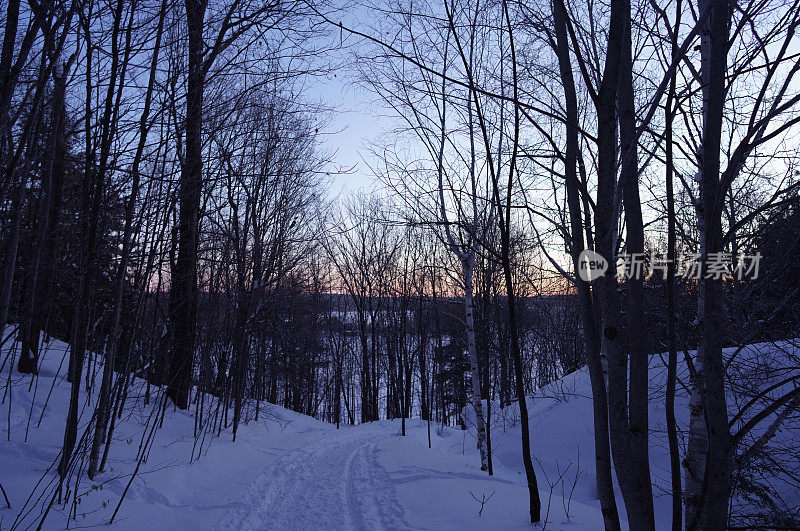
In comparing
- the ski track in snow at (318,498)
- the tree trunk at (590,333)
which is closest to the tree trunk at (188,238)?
the ski track in snow at (318,498)

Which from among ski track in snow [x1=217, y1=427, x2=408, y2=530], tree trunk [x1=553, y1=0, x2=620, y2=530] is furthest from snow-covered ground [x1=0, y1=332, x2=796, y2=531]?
tree trunk [x1=553, y1=0, x2=620, y2=530]

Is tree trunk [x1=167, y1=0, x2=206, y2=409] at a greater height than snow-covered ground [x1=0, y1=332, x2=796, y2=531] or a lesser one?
greater

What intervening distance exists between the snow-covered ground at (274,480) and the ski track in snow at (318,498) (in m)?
0.02

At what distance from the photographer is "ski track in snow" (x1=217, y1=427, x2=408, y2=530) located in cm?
546

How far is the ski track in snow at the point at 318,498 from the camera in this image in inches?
215

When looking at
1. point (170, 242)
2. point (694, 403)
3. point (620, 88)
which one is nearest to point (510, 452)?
point (694, 403)

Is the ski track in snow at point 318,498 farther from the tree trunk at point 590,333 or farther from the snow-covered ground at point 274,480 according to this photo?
the tree trunk at point 590,333

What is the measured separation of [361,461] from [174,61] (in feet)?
29.0

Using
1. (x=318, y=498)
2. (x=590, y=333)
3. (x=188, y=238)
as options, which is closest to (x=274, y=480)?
(x=318, y=498)

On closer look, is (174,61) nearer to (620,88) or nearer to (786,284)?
(620,88)

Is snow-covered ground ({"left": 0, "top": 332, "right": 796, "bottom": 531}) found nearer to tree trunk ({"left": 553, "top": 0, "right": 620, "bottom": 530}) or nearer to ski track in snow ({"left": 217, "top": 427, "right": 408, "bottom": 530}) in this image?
ski track in snow ({"left": 217, "top": 427, "right": 408, "bottom": 530})

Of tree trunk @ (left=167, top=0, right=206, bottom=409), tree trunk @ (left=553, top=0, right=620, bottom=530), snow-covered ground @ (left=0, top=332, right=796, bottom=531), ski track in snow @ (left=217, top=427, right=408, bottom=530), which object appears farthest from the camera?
ski track in snow @ (left=217, top=427, right=408, bottom=530)

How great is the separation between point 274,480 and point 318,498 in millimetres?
1393

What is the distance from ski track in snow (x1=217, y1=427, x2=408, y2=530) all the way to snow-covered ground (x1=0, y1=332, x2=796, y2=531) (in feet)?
0.08
